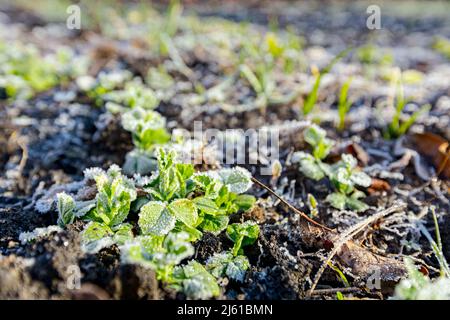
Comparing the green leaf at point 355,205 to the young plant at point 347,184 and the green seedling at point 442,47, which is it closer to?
the young plant at point 347,184

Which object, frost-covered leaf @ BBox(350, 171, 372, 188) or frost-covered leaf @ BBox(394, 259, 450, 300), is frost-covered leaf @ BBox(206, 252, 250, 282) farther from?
frost-covered leaf @ BBox(350, 171, 372, 188)

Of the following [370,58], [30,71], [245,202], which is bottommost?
[245,202]

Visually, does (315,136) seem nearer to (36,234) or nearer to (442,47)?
(36,234)

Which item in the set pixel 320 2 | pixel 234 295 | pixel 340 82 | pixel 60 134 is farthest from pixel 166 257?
pixel 320 2

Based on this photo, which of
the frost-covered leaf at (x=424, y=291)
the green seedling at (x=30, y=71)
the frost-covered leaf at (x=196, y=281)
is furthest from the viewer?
the green seedling at (x=30, y=71)

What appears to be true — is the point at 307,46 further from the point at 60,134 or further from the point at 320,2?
the point at 320,2

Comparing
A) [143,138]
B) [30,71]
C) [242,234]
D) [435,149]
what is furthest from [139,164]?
[30,71]

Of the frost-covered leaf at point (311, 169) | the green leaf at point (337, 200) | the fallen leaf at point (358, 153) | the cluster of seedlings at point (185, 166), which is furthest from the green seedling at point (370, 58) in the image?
the green leaf at point (337, 200)
